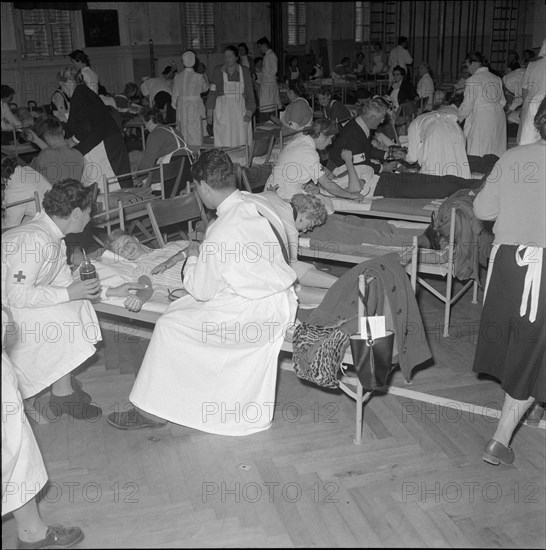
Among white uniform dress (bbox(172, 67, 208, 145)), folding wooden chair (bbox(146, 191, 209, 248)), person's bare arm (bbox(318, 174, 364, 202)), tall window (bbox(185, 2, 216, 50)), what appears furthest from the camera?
tall window (bbox(185, 2, 216, 50))

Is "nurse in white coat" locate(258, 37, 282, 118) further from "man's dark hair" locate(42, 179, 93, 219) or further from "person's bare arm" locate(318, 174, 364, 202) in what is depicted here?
"man's dark hair" locate(42, 179, 93, 219)

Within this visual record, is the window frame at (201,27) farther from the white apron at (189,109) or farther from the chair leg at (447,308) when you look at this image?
the chair leg at (447,308)

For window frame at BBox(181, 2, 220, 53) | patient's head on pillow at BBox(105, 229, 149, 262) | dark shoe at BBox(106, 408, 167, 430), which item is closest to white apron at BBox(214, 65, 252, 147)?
patient's head on pillow at BBox(105, 229, 149, 262)

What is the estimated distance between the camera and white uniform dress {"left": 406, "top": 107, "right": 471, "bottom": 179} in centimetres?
584

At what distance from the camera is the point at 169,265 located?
164 inches

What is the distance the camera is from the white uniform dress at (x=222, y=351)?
328cm

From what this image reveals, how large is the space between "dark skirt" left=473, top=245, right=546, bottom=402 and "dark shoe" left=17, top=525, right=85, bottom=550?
68.9 inches

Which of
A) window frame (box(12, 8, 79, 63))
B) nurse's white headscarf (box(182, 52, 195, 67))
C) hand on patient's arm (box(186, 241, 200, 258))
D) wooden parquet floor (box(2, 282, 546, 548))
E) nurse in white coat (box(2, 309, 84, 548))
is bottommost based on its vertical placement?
wooden parquet floor (box(2, 282, 546, 548))

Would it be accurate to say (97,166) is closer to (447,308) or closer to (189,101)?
(447,308)

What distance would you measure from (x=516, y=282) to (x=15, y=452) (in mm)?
1937

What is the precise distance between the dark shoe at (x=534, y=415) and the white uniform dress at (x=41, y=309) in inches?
80.4

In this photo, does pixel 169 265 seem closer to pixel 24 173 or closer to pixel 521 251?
pixel 24 173

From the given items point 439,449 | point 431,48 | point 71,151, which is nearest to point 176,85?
point 71,151

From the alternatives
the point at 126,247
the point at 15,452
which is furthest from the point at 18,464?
the point at 126,247
